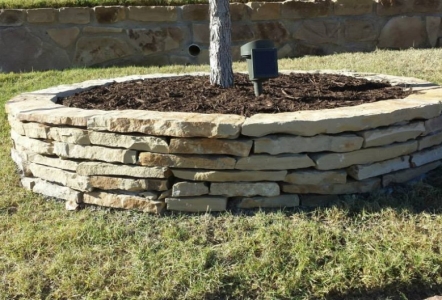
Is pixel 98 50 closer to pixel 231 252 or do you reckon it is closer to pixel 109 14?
pixel 109 14

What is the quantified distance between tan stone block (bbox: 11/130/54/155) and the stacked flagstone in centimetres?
5

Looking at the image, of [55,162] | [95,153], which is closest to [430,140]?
[95,153]

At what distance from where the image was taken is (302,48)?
7.35 m

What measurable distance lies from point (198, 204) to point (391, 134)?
4.29 feet

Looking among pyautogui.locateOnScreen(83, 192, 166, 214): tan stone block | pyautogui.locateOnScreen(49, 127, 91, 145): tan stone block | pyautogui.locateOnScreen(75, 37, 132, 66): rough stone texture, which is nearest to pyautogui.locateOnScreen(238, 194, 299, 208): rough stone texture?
pyautogui.locateOnScreen(83, 192, 166, 214): tan stone block

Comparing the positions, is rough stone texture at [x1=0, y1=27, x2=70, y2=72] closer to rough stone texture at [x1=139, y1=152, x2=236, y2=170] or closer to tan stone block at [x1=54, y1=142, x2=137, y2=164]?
Result: tan stone block at [x1=54, y1=142, x2=137, y2=164]

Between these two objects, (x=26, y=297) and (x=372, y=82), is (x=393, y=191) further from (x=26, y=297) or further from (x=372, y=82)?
(x=26, y=297)

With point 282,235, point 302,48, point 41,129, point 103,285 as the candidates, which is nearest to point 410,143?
point 282,235

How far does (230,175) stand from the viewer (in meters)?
3.00

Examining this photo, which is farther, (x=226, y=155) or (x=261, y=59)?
(x=261, y=59)

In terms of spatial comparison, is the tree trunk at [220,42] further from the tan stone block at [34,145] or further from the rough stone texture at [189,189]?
the tan stone block at [34,145]

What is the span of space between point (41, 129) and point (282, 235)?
5.87 feet

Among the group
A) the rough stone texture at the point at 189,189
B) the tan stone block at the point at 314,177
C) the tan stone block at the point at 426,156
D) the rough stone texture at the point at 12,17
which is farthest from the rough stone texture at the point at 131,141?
the rough stone texture at the point at 12,17

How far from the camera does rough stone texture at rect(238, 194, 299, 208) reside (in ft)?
10.0
